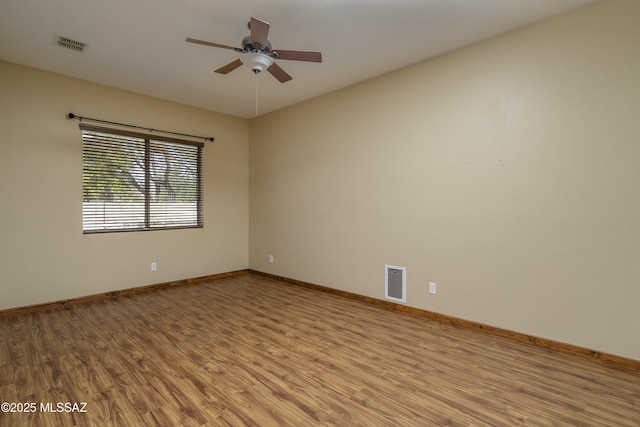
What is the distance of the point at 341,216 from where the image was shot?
4.32 m

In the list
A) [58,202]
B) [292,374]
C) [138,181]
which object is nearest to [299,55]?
[292,374]

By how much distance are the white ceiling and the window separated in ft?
2.77

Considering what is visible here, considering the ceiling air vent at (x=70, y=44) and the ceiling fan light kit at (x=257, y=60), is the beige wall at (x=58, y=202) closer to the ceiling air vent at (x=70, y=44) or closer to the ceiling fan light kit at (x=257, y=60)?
the ceiling air vent at (x=70, y=44)

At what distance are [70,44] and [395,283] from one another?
4245mm

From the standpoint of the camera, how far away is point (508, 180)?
2.91m

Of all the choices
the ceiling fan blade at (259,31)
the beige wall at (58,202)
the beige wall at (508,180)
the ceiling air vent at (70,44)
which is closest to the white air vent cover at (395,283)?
the beige wall at (508,180)

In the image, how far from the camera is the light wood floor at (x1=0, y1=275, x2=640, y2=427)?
6.02ft

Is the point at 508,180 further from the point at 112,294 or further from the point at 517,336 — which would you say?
the point at 112,294

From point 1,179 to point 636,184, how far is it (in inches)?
236

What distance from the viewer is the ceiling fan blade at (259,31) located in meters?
2.06

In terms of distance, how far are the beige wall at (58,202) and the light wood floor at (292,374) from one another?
526 millimetres

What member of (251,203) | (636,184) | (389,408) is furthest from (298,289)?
(636,184)

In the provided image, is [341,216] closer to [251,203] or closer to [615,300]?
[251,203]

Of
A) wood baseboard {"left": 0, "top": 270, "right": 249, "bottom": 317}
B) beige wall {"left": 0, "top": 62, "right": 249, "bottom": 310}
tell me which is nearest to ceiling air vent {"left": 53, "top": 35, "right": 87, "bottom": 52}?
beige wall {"left": 0, "top": 62, "right": 249, "bottom": 310}
